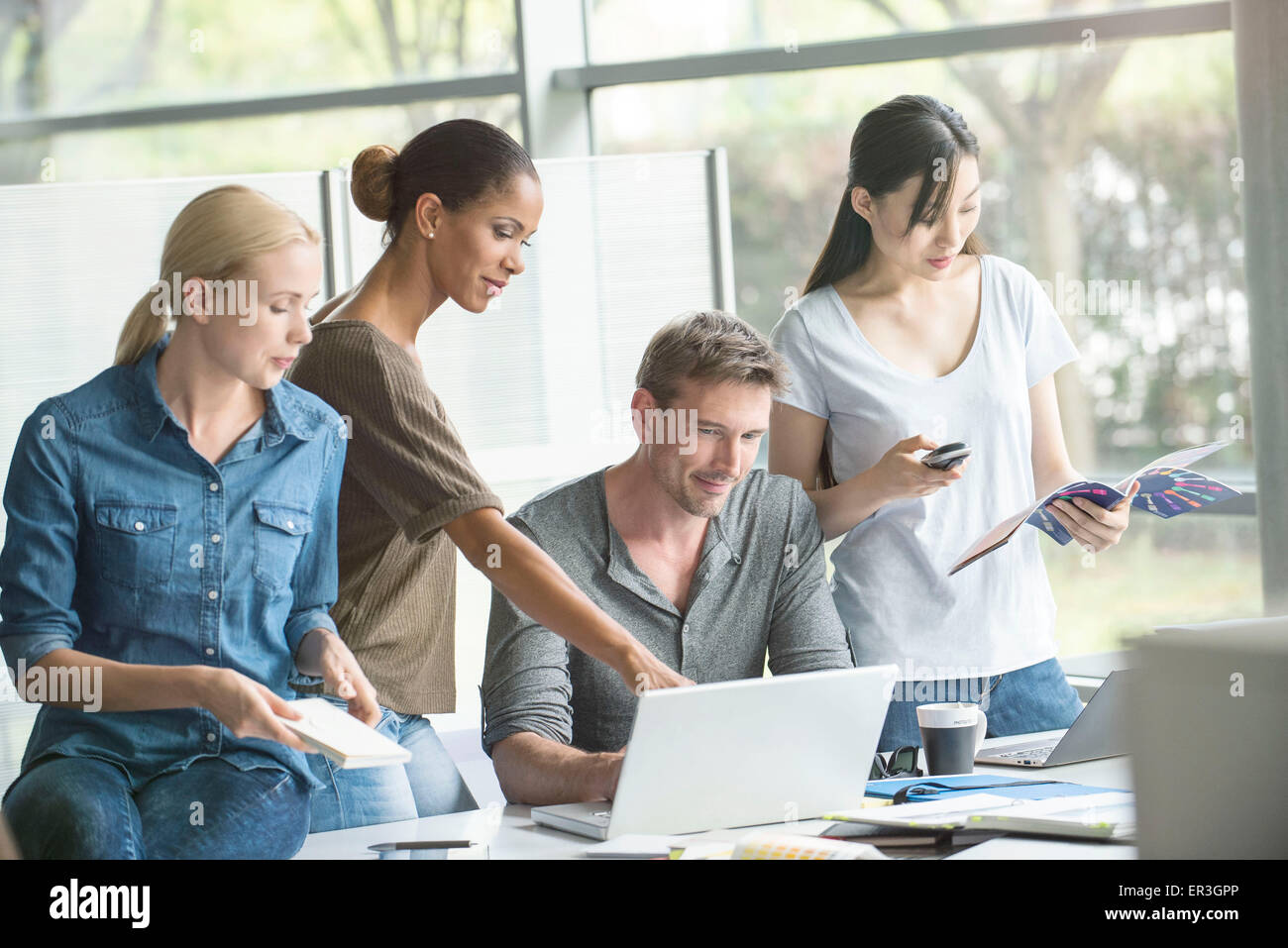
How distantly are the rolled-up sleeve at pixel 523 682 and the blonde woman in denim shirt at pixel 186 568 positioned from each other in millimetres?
279

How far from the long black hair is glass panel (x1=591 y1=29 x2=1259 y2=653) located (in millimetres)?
2669

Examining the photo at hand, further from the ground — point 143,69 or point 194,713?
point 143,69

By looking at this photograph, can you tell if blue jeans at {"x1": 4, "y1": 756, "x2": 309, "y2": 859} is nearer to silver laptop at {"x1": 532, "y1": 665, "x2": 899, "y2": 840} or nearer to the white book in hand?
the white book in hand

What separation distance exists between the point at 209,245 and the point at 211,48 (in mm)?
5205

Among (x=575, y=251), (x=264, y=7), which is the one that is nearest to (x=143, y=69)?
(x=264, y=7)

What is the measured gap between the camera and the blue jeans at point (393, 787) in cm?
179

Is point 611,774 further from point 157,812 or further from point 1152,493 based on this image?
point 1152,493

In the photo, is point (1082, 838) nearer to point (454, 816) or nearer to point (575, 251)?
point (454, 816)

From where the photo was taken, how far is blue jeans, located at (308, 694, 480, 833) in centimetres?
179

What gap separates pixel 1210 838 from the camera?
1114 millimetres

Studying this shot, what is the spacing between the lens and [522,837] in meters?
1.66

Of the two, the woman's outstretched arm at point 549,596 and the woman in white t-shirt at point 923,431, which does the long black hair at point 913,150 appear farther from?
the woman's outstretched arm at point 549,596

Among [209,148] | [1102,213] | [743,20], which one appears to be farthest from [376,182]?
[209,148]
